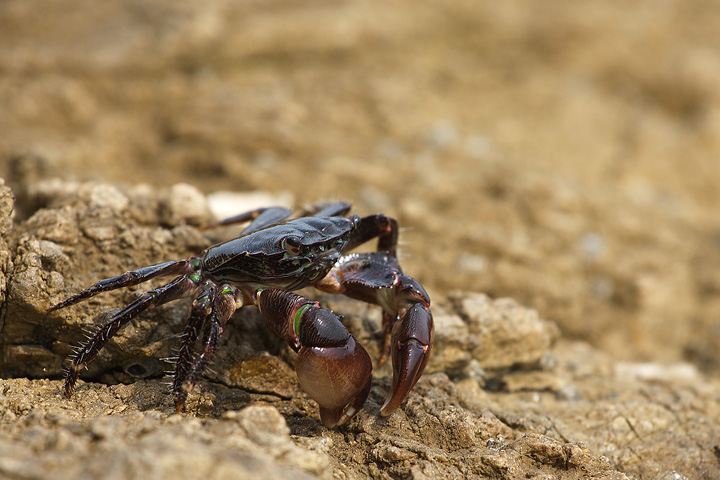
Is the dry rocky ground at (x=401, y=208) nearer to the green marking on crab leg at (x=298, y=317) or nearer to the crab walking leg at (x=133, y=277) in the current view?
the crab walking leg at (x=133, y=277)

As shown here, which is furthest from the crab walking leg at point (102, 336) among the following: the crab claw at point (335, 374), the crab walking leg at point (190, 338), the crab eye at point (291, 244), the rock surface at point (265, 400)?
the crab claw at point (335, 374)

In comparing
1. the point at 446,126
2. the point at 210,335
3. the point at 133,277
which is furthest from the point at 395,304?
the point at 446,126

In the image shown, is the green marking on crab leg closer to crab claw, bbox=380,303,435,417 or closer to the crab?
the crab

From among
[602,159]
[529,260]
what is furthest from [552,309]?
[602,159]

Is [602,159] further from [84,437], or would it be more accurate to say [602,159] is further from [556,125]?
[84,437]

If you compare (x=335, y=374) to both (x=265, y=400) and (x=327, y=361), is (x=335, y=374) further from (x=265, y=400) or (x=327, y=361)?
(x=265, y=400)

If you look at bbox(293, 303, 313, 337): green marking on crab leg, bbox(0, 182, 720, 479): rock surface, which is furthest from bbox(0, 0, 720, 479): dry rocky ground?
bbox(293, 303, 313, 337): green marking on crab leg
